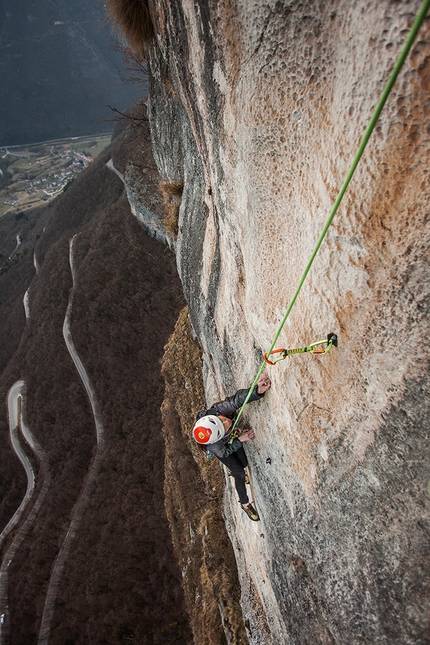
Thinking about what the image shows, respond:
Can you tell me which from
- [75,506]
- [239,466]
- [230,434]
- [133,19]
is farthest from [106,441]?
[133,19]

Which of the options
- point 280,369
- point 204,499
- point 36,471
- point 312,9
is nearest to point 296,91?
point 312,9

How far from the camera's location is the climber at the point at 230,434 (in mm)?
5500

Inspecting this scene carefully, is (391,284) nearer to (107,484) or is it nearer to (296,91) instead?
(296,91)

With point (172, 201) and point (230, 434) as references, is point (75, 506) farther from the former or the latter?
point (230, 434)

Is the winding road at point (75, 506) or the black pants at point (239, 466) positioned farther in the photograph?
the winding road at point (75, 506)

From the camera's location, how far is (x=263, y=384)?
530cm

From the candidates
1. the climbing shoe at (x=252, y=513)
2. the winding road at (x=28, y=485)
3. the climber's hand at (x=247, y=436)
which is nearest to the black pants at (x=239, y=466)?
the climbing shoe at (x=252, y=513)

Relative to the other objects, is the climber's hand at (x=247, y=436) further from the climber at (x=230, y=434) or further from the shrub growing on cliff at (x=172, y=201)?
the shrub growing on cliff at (x=172, y=201)

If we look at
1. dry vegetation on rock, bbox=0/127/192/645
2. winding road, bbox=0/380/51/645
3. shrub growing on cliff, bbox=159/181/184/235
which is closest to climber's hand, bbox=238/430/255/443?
shrub growing on cliff, bbox=159/181/184/235

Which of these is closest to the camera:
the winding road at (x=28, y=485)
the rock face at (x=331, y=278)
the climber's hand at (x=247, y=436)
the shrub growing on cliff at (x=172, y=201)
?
the rock face at (x=331, y=278)

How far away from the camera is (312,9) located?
306cm

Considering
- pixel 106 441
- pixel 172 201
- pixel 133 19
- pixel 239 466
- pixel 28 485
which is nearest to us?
pixel 239 466

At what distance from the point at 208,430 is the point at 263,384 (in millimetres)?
1131

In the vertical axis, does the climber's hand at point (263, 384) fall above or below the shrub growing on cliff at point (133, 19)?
below
